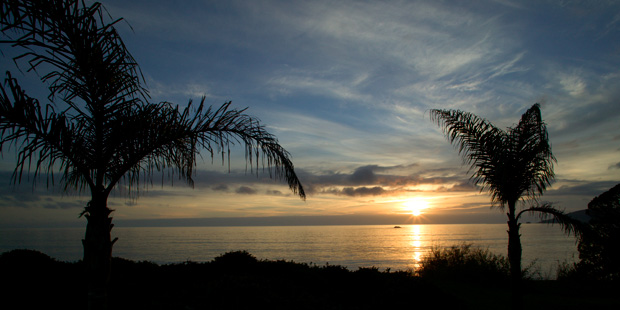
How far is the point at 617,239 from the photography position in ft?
45.9

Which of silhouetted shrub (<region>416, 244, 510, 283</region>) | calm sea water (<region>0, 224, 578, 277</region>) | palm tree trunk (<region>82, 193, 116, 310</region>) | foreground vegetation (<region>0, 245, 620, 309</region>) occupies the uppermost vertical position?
palm tree trunk (<region>82, 193, 116, 310</region>)

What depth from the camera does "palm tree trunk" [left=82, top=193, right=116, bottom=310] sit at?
18.3 ft

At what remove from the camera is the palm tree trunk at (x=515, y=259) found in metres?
9.60

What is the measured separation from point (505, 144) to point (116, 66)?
10127mm

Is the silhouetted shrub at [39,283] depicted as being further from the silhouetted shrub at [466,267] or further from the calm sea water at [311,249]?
the calm sea water at [311,249]

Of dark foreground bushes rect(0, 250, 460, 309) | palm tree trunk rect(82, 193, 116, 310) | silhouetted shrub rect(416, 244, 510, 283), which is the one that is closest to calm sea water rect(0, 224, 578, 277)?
silhouetted shrub rect(416, 244, 510, 283)

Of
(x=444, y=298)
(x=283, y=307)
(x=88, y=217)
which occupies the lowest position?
(x=444, y=298)

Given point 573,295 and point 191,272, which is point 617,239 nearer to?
point 573,295

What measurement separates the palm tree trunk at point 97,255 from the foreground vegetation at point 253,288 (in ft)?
6.81

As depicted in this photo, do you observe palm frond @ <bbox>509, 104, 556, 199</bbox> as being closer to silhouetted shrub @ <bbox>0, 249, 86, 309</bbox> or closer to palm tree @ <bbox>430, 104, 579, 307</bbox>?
palm tree @ <bbox>430, 104, 579, 307</bbox>

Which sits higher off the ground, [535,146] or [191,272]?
[535,146]

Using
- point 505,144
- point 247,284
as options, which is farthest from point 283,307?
point 505,144

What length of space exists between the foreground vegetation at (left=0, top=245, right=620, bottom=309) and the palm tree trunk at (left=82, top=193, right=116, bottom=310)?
208 centimetres

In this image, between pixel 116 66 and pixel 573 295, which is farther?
pixel 573 295
